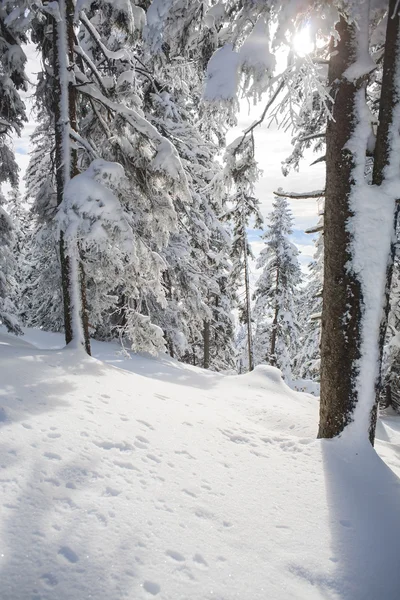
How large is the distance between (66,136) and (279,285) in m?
Result: 20.5

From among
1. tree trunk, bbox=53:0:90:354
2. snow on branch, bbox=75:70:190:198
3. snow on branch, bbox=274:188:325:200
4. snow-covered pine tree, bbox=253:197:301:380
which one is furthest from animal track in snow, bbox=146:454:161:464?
snow-covered pine tree, bbox=253:197:301:380

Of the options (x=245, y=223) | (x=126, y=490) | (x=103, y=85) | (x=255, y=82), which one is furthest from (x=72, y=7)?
(x=245, y=223)

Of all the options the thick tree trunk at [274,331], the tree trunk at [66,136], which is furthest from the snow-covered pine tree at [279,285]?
the tree trunk at [66,136]

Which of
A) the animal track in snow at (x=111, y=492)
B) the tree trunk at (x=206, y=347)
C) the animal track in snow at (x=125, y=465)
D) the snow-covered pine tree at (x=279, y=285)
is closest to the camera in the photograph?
the animal track in snow at (x=111, y=492)

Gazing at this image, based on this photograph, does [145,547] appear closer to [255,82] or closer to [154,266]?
[255,82]

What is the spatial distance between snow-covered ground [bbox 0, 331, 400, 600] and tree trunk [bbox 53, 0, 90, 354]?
52.8 inches

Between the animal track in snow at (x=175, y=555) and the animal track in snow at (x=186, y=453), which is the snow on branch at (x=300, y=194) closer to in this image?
the animal track in snow at (x=186, y=453)

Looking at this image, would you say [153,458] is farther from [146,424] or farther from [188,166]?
[188,166]

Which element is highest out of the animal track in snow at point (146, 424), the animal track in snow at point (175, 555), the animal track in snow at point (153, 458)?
the animal track in snow at point (146, 424)

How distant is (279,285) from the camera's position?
25.1 meters

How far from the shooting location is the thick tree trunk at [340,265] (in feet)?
14.8

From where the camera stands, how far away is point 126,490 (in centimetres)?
285

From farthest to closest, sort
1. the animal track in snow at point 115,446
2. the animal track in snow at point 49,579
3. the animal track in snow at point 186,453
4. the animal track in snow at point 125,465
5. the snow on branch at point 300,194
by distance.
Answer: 1. the snow on branch at point 300,194
2. the animal track in snow at point 186,453
3. the animal track in snow at point 115,446
4. the animal track in snow at point 125,465
5. the animal track in snow at point 49,579

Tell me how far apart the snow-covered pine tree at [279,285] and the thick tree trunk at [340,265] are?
20040 millimetres
